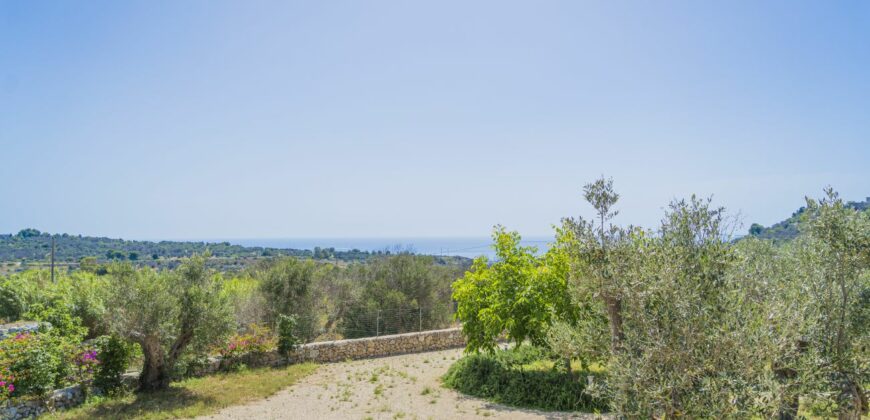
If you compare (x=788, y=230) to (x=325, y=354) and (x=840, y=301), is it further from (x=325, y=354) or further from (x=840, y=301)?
(x=325, y=354)

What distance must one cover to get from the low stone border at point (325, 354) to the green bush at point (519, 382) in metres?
3.52

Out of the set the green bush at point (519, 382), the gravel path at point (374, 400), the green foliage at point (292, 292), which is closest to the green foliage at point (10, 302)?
the green foliage at point (292, 292)

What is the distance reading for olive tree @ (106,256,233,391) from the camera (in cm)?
1130

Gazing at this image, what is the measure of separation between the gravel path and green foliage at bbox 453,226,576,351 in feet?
6.36

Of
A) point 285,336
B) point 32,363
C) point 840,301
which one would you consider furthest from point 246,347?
point 840,301

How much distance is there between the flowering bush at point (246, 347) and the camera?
14.9 m

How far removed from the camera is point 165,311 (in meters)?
11.6

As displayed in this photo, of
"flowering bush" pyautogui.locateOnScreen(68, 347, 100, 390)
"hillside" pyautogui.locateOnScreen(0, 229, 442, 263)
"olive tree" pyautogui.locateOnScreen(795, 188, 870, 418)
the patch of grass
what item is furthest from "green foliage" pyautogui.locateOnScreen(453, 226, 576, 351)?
"hillside" pyautogui.locateOnScreen(0, 229, 442, 263)

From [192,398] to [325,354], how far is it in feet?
18.7

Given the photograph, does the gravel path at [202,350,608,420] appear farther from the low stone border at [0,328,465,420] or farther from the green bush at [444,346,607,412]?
the low stone border at [0,328,465,420]

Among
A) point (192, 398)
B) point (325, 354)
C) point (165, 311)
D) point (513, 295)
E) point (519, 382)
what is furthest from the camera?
point (325, 354)

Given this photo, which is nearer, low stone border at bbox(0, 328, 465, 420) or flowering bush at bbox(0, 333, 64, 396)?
flowering bush at bbox(0, 333, 64, 396)

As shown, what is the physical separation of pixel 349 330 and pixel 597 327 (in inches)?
641

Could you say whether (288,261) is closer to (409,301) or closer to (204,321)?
(409,301)
